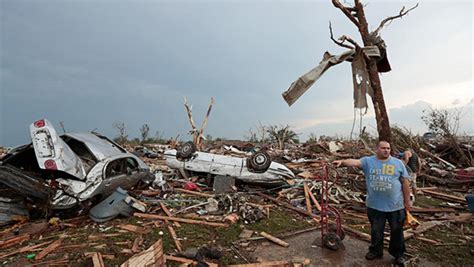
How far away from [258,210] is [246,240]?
1.29 metres

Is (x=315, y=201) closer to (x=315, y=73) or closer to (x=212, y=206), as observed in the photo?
(x=212, y=206)

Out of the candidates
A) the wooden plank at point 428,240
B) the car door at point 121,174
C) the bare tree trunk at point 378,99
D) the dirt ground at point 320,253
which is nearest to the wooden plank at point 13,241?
the car door at point 121,174

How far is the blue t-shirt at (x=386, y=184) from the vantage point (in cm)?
399

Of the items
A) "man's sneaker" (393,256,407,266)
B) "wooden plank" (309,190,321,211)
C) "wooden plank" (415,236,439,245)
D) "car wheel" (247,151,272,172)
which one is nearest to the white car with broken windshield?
"car wheel" (247,151,272,172)

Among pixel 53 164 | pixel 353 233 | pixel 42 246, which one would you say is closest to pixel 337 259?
pixel 353 233

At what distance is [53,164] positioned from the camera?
211 inches

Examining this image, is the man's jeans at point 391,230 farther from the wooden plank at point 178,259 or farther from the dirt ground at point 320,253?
the wooden plank at point 178,259

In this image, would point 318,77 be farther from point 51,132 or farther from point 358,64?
point 51,132

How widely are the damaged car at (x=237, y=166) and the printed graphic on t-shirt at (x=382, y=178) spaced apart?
4550 mm

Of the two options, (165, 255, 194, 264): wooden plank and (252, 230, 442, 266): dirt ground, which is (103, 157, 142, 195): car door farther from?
(252, 230, 442, 266): dirt ground

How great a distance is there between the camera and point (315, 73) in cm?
550

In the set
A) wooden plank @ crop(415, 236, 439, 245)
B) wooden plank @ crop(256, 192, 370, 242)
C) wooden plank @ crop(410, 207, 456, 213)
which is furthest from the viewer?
wooden plank @ crop(410, 207, 456, 213)

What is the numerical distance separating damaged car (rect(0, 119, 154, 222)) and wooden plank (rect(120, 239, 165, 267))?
8.97 feet

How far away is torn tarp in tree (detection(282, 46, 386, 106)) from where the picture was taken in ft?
18.0
